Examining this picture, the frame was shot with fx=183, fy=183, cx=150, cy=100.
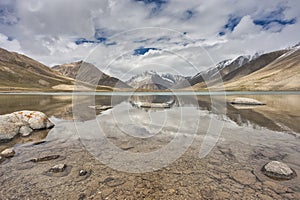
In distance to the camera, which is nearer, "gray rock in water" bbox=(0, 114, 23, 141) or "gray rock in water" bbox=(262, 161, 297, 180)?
"gray rock in water" bbox=(262, 161, 297, 180)

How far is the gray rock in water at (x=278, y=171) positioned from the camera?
8.82 m

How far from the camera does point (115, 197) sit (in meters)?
7.52

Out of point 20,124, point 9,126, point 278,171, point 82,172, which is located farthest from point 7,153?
point 278,171

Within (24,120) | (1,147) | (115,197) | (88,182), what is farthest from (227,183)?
(24,120)

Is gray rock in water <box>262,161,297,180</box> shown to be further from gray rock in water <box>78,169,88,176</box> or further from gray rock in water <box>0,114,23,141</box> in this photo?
gray rock in water <box>0,114,23,141</box>

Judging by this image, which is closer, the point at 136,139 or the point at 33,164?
the point at 33,164

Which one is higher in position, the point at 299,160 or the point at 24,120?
the point at 24,120

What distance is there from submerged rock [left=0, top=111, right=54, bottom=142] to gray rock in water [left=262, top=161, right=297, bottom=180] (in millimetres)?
18396

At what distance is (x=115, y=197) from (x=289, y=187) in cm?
747

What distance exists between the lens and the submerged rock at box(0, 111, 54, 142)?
15359 millimetres

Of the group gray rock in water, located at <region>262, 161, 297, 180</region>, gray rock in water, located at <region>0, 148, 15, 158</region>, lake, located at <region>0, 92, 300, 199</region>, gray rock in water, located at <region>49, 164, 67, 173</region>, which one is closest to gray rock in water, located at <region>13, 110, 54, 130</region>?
lake, located at <region>0, 92, 300, 199</region>

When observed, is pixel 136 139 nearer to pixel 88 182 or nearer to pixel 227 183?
pixel 88 182

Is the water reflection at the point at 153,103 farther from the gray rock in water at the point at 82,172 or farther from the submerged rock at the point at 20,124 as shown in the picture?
the gray rock in water at the point at 82,172

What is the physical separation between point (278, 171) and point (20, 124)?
20.3 meters
